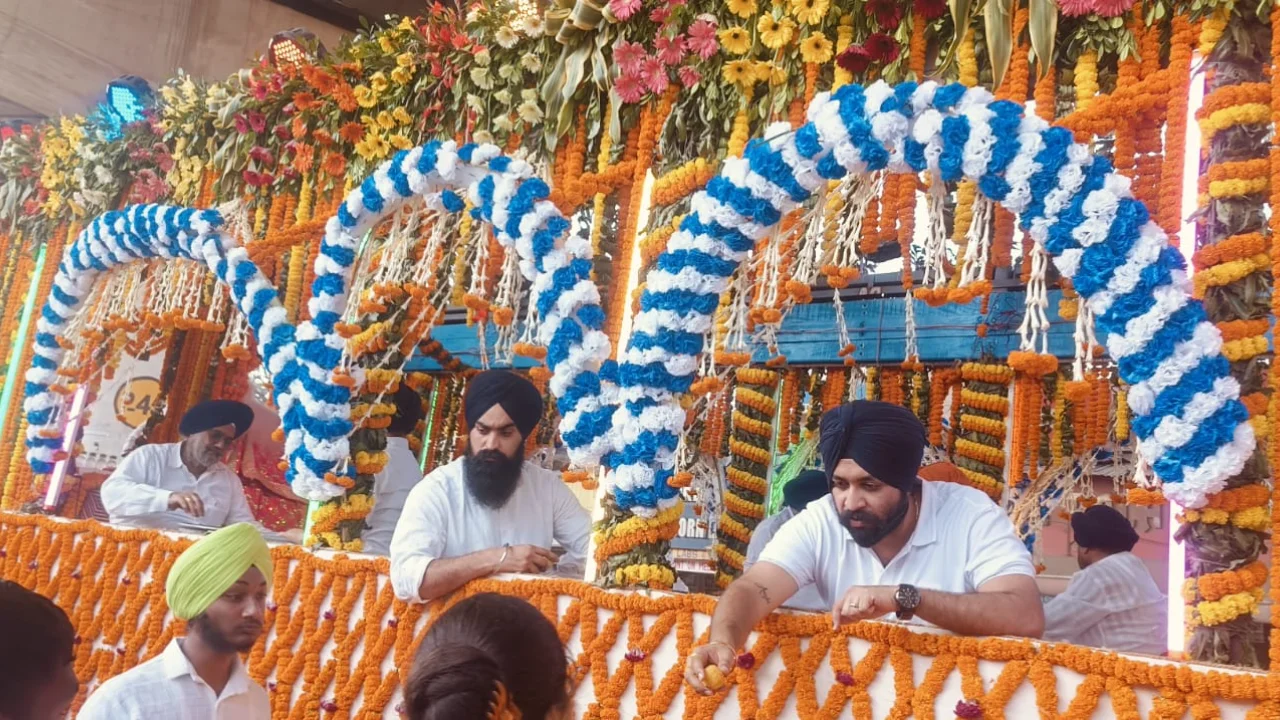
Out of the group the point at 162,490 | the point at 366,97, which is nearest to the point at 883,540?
the point at 366,97

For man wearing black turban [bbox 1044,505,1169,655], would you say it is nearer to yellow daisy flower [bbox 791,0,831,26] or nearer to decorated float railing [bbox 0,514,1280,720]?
decorated float railing [bbox 0,514,1280,720]

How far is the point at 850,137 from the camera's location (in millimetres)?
2953

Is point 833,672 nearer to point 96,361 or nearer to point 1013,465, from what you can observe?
point 1013,465

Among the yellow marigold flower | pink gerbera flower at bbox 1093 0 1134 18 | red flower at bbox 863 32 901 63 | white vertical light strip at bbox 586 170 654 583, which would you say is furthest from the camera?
the yellow marigold flower

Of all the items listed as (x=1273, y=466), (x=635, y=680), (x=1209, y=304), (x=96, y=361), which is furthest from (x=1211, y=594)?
(x=96, y=361)

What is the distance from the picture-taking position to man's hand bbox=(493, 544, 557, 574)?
3.36 m

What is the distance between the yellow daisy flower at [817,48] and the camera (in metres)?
3.72

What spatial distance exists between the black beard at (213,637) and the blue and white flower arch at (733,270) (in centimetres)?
122

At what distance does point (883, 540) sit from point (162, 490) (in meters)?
Result: 3.76

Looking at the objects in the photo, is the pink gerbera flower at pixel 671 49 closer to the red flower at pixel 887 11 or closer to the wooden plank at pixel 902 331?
the red flower at pixel 887 11

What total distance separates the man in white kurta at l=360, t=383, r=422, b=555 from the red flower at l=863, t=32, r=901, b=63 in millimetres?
2628

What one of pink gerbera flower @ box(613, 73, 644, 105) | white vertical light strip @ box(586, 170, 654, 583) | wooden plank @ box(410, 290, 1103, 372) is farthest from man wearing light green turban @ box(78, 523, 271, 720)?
wooden plank @ box(410, 290, 1103, 372)

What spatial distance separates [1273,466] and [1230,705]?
2.59 ft

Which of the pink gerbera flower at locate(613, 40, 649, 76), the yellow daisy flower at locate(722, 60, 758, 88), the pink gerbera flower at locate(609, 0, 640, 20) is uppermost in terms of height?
the pink gerbera flower at locate(609, 0, 640, 20)
